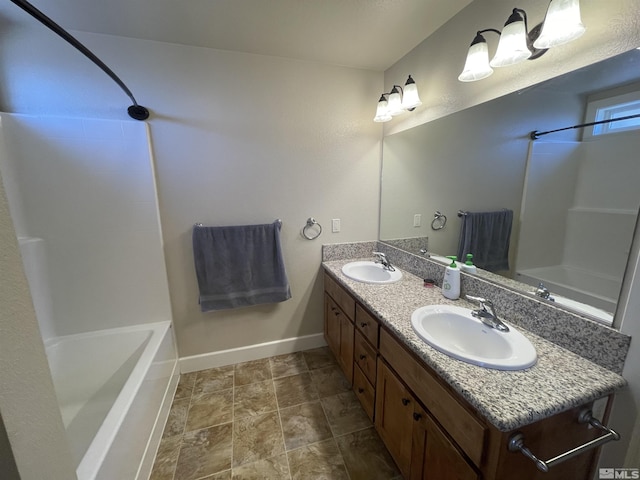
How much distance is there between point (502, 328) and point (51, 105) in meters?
2.69

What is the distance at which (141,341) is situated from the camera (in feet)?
5.74

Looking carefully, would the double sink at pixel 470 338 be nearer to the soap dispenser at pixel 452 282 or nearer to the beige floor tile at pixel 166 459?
the soap dispenser at pixel 452 282

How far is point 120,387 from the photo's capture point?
1657mm

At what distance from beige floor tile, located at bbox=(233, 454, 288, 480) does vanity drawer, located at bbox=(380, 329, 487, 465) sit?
806mm

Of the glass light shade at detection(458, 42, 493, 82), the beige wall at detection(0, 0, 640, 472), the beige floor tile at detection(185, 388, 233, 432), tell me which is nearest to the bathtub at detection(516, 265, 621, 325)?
the beige wall at detection(0, 0, 640, 472)

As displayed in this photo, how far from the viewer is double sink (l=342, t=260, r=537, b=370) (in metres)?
0.89

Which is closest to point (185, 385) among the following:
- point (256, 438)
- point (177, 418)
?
point (177, 418)

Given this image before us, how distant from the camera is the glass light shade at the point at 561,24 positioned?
0.87m

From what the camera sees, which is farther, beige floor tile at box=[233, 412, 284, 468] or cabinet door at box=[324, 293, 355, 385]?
cabinet door at box=[324, 293, 355, 385]

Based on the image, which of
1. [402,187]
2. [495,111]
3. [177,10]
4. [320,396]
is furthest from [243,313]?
[495,111]

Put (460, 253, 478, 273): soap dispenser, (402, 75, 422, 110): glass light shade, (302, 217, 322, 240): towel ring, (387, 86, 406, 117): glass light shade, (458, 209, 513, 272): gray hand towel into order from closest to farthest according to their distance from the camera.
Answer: (458, 209, 513, 272): gray hand towel → (460, 253, 478, 273): soap dispenser → (402, 75, 422, 110): glass light shade → (387, 86, 406, 117): glass light shade → (302, 217, 322, 240): towel ring

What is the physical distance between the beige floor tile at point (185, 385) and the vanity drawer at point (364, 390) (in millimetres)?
1195

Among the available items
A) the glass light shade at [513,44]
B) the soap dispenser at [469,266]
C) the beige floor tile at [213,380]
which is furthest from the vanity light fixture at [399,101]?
the beige floor tile at [213,380]

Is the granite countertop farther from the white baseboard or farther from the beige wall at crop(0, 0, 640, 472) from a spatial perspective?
the white baseboard
